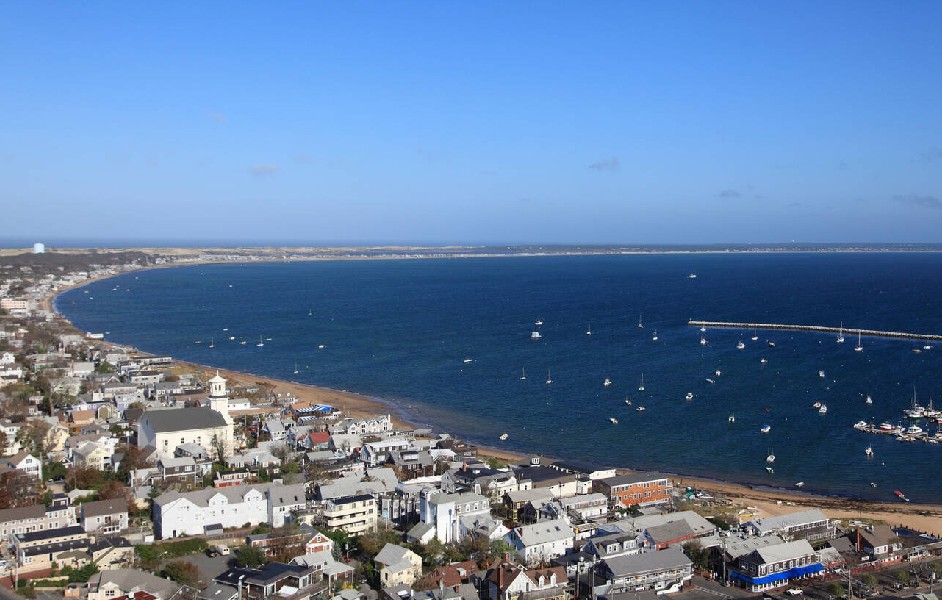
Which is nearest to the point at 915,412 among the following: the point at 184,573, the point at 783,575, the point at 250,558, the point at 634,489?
the point at 634,489

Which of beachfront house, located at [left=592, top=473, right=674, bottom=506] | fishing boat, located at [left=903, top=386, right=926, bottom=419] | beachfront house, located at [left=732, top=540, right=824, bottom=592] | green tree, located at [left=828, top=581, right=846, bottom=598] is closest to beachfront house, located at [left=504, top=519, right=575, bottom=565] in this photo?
beachfront house, located at [left=732, top=540, right=824, bottom=592]

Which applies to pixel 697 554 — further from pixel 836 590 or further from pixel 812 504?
pixel 812 504

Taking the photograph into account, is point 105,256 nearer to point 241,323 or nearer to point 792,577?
point 241,323

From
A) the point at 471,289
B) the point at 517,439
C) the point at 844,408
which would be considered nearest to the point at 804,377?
the point at 844,408

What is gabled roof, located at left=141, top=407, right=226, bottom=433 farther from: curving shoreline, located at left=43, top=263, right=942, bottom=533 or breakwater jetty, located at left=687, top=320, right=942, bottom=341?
breakwater jetty, located at left=687, top=320, right=942, bottom=341

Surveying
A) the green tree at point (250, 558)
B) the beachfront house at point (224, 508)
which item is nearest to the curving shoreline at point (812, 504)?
the beachfront house at point (224, 508)

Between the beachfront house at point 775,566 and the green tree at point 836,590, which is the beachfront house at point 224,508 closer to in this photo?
the beachfront house at point 775,566
